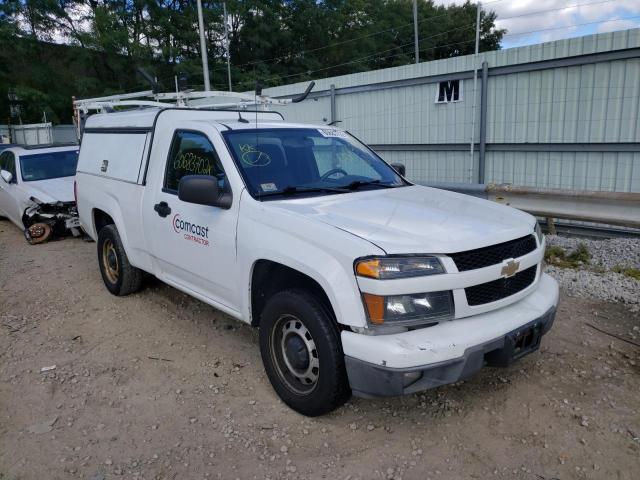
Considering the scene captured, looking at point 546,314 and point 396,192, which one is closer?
point 546,314

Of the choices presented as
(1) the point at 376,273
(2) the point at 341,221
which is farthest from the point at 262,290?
(1) the point at 376,273

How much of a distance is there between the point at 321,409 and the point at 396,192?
1763 millimetres

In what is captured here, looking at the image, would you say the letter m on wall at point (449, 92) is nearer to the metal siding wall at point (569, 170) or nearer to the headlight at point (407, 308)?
the metal siding wall at point (569, 170)

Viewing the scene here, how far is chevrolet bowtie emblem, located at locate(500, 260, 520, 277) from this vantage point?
10.1 ft

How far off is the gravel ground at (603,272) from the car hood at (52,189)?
7.43m

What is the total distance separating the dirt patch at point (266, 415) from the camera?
291cm

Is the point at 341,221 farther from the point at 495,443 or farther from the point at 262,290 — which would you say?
the point at 495,443

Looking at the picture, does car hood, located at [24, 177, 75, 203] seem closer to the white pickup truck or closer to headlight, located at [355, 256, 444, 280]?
the white pickup truck

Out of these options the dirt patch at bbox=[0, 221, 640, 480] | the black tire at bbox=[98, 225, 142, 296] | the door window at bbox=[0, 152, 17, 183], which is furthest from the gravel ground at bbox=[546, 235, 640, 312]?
the door window at bbox=[0, 152, 17, 183]

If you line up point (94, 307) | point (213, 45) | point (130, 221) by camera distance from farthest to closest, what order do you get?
1. point (213, 45)
2. point (94, 307)
3. point (130, 221)

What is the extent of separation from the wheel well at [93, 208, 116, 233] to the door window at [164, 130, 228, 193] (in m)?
1.72

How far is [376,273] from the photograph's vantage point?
2.76 m

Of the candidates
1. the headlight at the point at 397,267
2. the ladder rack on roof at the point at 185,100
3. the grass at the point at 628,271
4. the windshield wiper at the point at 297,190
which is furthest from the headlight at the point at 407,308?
the grass at the point at 628,271

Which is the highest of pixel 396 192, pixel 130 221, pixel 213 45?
pixel 213 45
